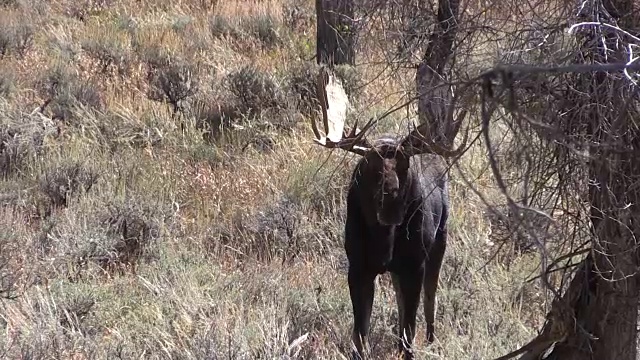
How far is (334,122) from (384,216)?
74cm

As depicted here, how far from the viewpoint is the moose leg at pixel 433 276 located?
6188 mm

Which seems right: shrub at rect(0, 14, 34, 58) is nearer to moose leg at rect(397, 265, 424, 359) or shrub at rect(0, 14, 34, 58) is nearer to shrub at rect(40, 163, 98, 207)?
shrub at rect(40, 163, 98, 207)

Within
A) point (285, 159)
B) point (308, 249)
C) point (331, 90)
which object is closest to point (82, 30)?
point (285, 159)

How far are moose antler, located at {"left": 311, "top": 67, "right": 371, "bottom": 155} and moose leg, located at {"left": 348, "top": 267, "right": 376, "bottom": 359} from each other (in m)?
0.74

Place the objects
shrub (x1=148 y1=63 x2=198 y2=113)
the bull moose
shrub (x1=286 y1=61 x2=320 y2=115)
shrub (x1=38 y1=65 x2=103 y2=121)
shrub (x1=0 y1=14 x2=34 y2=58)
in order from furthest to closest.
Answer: shrub (x1=0 y1=14 x2=34 y2=58) → shrub (x1=148 y1=63 x2=198 y2=113) → shrub (x1=286 y1=61 x2=320 y2=115) → shrub (x1=38 y1=65 x2=103 y2=121) → the bull moose

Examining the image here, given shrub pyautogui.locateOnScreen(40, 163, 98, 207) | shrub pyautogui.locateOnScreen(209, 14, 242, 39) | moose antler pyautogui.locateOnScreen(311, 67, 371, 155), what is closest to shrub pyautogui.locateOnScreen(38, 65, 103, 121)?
shrub pyautogui.locateOnScreen(40, 163, 98, 207)

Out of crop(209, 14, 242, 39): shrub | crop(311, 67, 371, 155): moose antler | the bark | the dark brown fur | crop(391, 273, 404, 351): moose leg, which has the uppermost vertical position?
the bark

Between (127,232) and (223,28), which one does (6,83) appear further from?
(223,28)

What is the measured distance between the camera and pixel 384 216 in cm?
523

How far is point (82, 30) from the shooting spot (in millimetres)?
16625

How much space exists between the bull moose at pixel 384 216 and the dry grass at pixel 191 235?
292 millimetres

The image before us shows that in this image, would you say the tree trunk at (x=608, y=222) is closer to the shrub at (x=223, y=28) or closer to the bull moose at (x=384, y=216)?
the bull moose at (x=384, y=216)

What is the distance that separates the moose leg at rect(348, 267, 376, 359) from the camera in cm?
564

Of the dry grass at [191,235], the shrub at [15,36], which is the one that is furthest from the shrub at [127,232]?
the shrub at [15,36]
